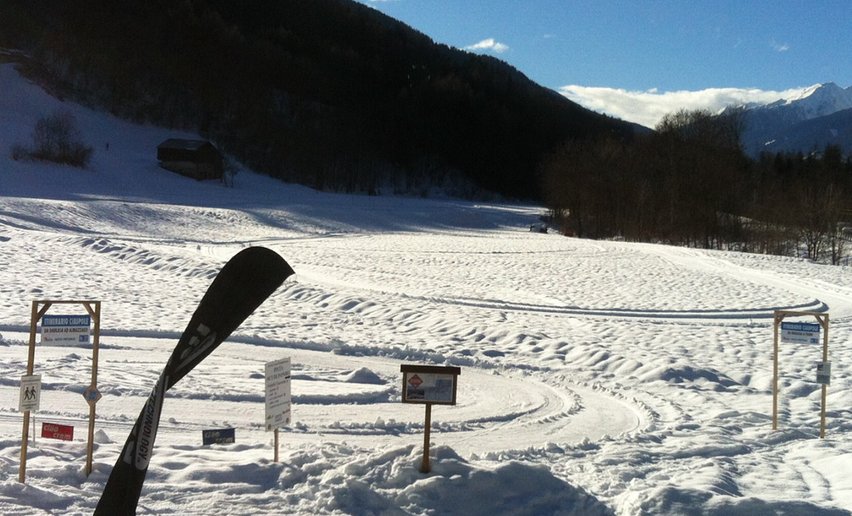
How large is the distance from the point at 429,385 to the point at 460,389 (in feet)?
12.9

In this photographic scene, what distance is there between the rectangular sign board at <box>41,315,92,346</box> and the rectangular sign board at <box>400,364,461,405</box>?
9.46ft

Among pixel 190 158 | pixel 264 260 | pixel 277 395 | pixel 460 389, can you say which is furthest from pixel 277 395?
pixel 190 158

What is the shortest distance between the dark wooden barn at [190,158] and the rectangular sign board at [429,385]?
69.7 m

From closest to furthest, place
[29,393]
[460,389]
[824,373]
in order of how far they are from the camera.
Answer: [29,393]
[824,373]
[460,389]

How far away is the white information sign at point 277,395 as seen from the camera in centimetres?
683

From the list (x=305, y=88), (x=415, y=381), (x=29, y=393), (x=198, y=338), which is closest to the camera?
(x=198, y=338)

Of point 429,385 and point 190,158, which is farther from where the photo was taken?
point 190,158

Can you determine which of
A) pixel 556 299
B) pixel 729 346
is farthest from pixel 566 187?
pixel 729 346

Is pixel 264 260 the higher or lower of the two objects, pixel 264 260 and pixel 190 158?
the lower

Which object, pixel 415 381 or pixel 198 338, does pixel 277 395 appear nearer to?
pixel 415 381

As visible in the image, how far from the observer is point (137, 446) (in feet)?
16.9

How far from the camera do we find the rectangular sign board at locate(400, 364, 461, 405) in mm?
6746

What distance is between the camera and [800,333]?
855cm

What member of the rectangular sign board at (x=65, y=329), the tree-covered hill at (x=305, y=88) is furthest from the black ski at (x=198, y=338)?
the tree-covered hill at (x=305, y=88)
